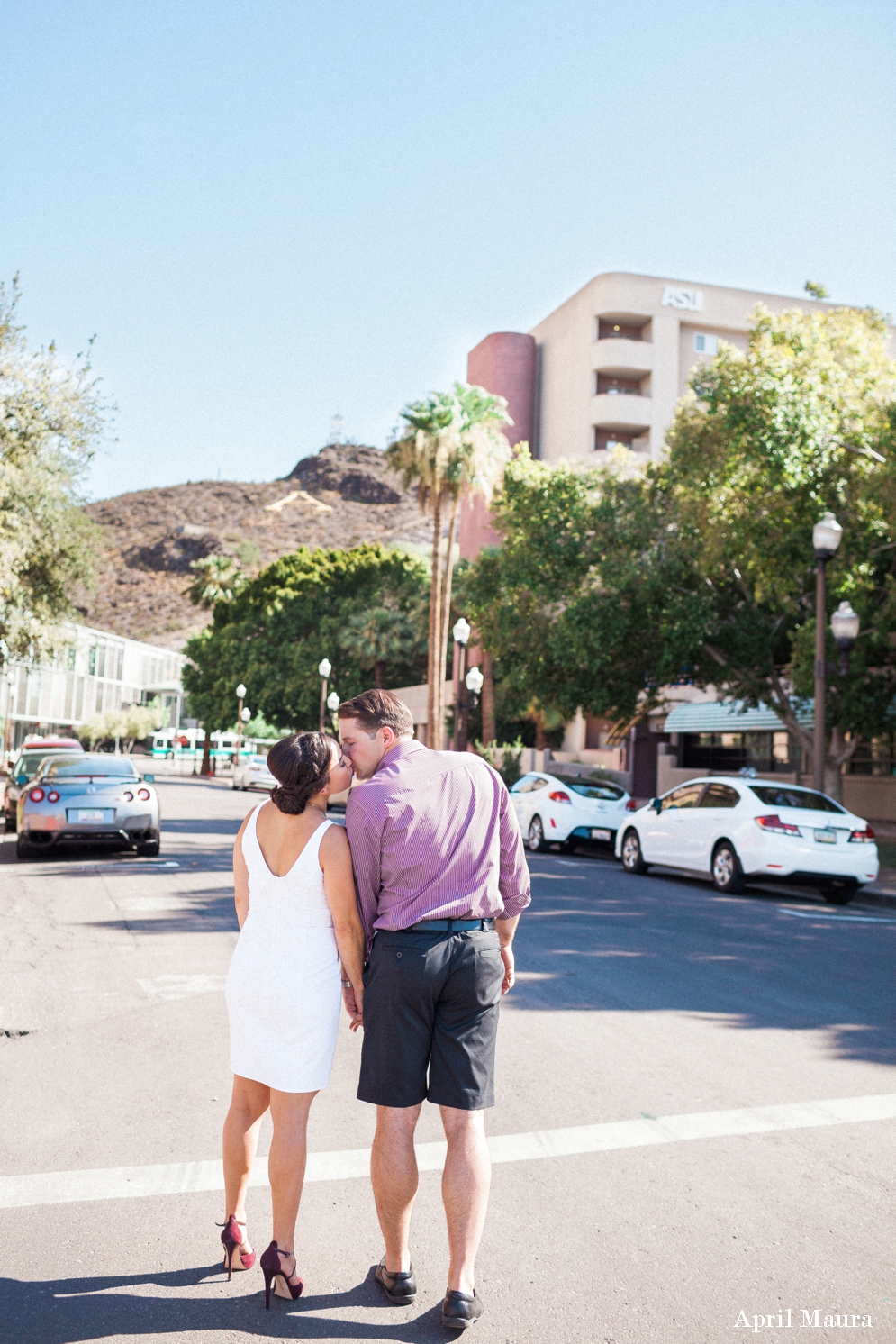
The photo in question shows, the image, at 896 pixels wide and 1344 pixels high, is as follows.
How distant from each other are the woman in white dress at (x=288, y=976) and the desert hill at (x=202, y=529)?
14505 centimetres

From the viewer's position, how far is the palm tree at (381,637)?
54.2m

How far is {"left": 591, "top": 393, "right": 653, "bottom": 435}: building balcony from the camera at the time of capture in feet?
177

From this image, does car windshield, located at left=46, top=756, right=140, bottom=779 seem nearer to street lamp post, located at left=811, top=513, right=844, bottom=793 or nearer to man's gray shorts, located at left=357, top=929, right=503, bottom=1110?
street lamp post, located at left=811, top=513, right=844, bottom=793

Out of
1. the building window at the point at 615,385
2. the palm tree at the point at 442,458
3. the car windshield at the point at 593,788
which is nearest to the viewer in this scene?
the car windshield at the point at 593,788

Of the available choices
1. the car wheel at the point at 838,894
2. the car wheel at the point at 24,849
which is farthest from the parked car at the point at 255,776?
the car wheel at the point at 838,894

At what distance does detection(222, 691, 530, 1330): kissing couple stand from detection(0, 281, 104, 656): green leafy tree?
1987 centimetres

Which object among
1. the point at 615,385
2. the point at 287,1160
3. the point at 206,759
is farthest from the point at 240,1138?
the point at 206,759

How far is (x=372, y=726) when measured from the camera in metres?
3.70

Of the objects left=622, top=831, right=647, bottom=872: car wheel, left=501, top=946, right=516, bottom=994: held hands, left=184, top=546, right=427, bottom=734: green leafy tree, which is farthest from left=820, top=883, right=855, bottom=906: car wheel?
left=184, top=546, right=427, bottom=734: green leafy tree

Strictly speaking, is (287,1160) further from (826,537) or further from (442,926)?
(826,537)

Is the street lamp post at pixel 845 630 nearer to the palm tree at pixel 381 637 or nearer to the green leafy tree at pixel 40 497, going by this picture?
the green leafy tree at pixel 40 497

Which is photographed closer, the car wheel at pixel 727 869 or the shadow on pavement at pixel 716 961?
the shadow on pavement at pixel 716 961

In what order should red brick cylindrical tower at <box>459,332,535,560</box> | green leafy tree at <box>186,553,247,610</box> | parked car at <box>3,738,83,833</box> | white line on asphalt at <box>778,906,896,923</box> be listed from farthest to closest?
green leafy tree at <box>186,553,247,610</box>
red brick cylindrical tower at <box>459,332,535,560</box>
parked car at <box>3,738,83,833</box>
white line on asphalt at <box>778,906,896,923</box>

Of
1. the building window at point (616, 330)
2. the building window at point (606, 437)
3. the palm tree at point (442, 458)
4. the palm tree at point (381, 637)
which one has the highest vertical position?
the building window at point (616, 330)
